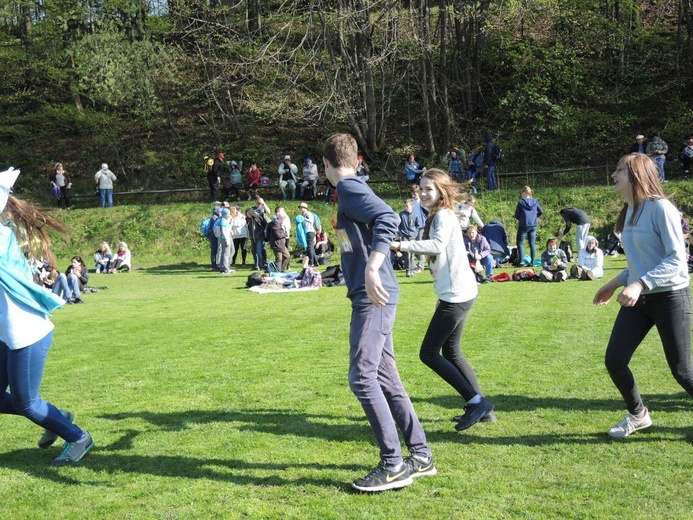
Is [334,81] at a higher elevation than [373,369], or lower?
higher

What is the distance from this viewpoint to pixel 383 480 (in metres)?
4.43

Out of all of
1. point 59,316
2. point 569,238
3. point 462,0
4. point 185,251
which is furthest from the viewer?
point 462,0

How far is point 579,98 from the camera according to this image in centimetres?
3303

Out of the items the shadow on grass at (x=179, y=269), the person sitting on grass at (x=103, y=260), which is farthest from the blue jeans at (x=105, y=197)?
the person sitting on grass at (x=103, y=260)

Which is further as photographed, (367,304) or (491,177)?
(491,177)

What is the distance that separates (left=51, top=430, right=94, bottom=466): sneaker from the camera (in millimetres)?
5184

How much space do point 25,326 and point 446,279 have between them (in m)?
2.88

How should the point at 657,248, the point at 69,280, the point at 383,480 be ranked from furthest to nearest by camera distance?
the point at 69,280 < the point at 657,248 < the point at 383,480

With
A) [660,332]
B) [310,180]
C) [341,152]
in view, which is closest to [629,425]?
[660,332]

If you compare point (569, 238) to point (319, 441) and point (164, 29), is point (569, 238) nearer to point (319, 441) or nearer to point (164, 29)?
point (319, 441)

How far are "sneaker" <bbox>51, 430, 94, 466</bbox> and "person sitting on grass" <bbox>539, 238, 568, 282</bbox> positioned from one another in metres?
12.8

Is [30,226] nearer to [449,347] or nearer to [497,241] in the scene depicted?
[449,347]

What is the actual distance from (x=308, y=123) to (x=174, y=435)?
31774 mm

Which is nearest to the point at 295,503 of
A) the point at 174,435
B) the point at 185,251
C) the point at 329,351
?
the point at 174,435
